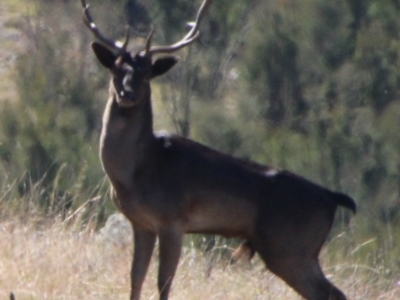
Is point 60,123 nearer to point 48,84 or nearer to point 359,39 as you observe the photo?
point 48,84

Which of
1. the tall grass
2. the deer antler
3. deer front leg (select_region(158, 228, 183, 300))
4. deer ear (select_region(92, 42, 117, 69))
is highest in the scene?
the deer antler

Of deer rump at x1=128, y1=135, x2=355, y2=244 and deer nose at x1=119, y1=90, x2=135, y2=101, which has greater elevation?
deer nose at x1=119, y1=90, x2=135, y2=101

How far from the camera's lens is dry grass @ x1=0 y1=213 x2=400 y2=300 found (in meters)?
7.83

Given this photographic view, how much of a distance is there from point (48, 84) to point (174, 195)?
16.0 meters

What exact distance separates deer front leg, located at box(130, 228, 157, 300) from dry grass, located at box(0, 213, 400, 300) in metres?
0.33

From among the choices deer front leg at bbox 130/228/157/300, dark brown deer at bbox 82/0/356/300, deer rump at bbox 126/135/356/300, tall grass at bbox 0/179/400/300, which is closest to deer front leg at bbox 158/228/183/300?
dark brown deer at bbox 82/0/356/300

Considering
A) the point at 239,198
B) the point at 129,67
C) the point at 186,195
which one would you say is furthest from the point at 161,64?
the point at 239,198

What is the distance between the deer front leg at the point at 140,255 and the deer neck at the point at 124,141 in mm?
496

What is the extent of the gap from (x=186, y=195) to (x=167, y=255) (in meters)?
0.45

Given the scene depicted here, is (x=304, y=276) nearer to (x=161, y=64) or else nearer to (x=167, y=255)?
(x=167, y=255)

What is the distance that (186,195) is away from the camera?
7.53 m

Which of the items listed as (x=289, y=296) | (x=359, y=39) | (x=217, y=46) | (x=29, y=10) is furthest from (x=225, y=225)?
(x=29, y=10)

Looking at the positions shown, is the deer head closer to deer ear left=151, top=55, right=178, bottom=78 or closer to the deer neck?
deer ear left=151, top=55, right=178, bottom=78

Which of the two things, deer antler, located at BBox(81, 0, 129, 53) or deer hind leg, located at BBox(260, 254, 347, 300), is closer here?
deer antler, located at BBox(81, 0, 129, 53)
